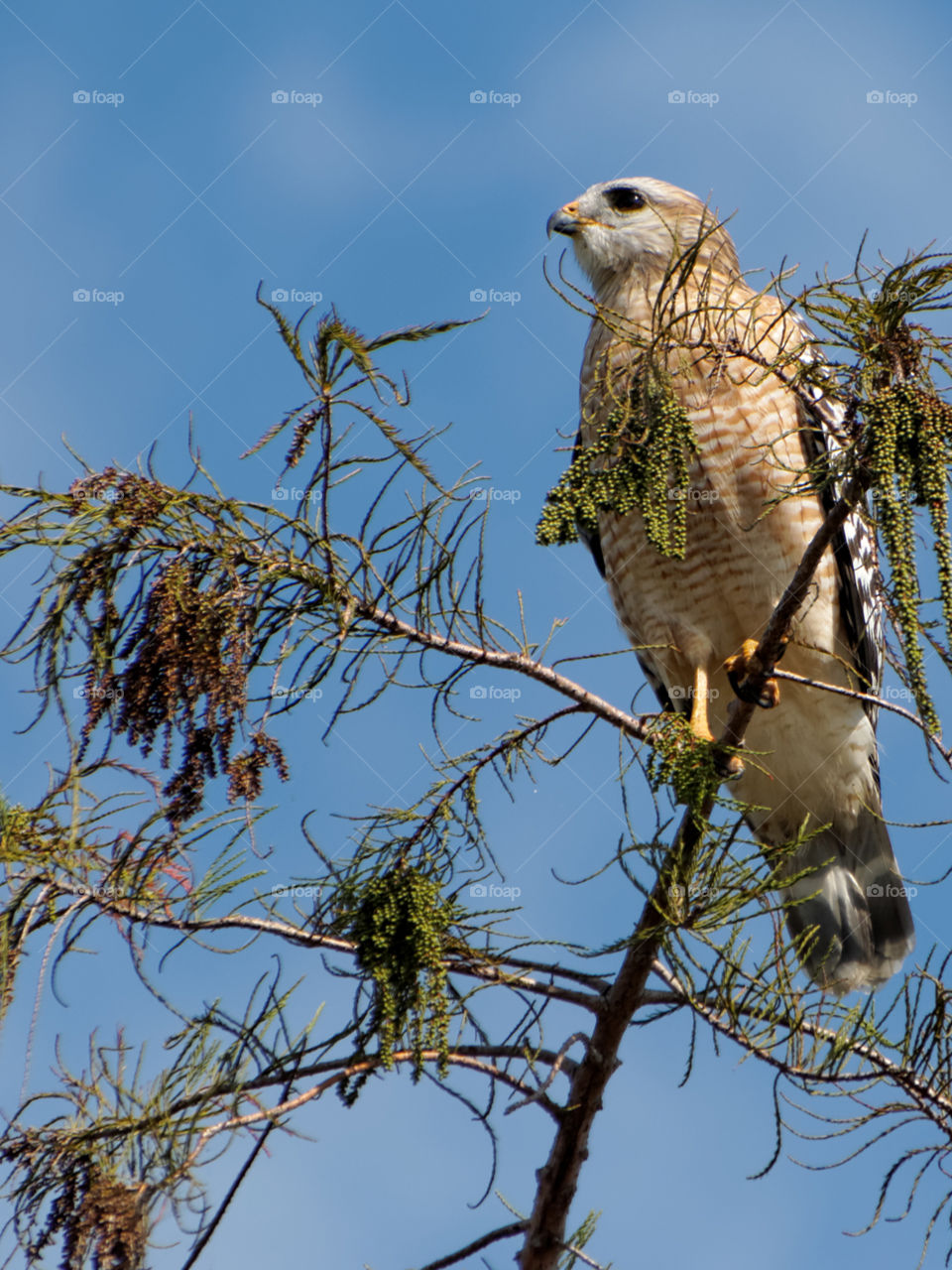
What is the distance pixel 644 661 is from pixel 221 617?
3112mm

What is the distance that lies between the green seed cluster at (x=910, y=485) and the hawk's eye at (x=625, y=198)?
3827 mm

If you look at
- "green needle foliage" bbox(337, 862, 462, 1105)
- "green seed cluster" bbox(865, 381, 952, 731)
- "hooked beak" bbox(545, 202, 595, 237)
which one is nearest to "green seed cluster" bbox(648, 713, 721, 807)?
"green needle foliage" bbox(337, 862, 462, 1105)

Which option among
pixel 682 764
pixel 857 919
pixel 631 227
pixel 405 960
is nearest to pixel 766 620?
pixel 857 919

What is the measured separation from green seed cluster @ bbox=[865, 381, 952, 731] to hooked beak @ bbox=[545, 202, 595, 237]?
A: 3.77m

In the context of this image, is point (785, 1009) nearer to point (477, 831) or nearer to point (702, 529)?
point (477, 831)

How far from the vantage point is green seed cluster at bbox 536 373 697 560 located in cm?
203

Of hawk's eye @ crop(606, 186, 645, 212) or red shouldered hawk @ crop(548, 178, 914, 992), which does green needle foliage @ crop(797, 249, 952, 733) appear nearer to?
red shouldered hawk @ crop(548, 178, 914, 992)

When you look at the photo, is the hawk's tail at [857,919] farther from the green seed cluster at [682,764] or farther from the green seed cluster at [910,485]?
the green seed cluster at [910,485]

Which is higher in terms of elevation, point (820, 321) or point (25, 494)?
point (820, 321)

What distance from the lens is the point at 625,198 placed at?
18.2 feet

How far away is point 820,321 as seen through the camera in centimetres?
218

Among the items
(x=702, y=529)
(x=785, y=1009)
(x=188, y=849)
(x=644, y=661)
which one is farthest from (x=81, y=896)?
(x=644, y=661)

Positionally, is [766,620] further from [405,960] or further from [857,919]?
[405,960]

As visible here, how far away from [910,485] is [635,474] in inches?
18.7
